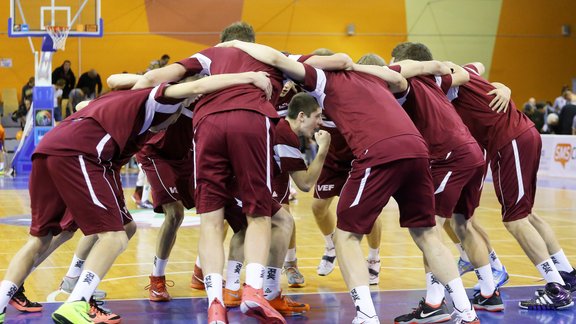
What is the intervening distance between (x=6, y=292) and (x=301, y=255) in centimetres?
408

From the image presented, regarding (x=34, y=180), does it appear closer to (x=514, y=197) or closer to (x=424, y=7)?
(x=514, y=197)

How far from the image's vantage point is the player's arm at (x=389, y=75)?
5707mm

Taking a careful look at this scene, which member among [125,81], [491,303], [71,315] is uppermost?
[125,81]

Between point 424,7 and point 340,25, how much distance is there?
297 centimetres

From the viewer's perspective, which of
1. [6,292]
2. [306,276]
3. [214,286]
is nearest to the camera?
[214,286]

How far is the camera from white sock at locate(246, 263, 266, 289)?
532cm

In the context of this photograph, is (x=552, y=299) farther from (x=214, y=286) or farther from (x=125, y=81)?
(x=125, y=81)

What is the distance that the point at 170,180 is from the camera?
708 cm

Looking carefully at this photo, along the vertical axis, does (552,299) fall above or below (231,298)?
above

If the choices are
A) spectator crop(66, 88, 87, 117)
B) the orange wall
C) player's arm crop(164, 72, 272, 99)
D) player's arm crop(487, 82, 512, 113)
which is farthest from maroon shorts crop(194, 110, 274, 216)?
the orange wall

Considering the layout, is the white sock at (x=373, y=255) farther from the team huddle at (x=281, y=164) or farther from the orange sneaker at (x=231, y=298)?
the orange sneaker at (x=231, y=298)

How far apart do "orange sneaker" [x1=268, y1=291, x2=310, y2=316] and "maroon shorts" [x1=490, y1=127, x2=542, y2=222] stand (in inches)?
68.9

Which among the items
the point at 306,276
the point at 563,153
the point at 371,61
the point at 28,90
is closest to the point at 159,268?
the point at 306,276

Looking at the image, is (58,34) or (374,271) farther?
(58,34)
